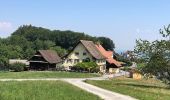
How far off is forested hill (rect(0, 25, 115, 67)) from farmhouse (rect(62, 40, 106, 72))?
30906mm

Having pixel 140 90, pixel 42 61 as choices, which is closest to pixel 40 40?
pixel 42 61

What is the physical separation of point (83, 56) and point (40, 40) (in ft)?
245

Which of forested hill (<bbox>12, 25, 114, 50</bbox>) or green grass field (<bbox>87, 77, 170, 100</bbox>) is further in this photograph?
forested hill (<bbox>12, 25, 114, 50</bbox>)

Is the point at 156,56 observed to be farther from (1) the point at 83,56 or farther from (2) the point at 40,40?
(2) the point at 40,40

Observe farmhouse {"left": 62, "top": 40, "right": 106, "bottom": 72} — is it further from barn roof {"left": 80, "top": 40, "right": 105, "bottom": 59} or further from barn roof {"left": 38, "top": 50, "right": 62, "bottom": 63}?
barn roof {"left": 38, "top": 50, "right": 62, "bottom": 63}

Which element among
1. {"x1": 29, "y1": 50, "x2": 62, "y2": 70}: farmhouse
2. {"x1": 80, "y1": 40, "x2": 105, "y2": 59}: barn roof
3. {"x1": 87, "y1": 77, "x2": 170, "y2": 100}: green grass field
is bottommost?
{"x1": 87, "y1": 77, "x2": 170, "y2": 100}: green grass field

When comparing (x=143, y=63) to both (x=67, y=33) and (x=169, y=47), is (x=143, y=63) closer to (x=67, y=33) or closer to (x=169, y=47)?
(x=169, y=47)

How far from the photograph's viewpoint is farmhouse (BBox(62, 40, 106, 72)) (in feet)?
323

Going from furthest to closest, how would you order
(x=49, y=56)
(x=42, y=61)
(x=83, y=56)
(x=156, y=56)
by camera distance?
(x=49, y=56), (x=42, y=61), (x=83, y=56), (x=156, y=56)

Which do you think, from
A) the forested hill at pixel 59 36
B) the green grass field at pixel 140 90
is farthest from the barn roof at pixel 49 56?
the forested hill at pixel 59 36

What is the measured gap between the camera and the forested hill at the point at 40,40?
466ft

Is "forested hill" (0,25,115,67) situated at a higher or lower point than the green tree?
higher

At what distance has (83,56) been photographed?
99.3 metres

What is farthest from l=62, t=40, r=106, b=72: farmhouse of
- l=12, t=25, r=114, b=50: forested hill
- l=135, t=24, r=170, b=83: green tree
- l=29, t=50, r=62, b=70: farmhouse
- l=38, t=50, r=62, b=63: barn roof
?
l=12, t=25, r=114, b=50: forested hill
